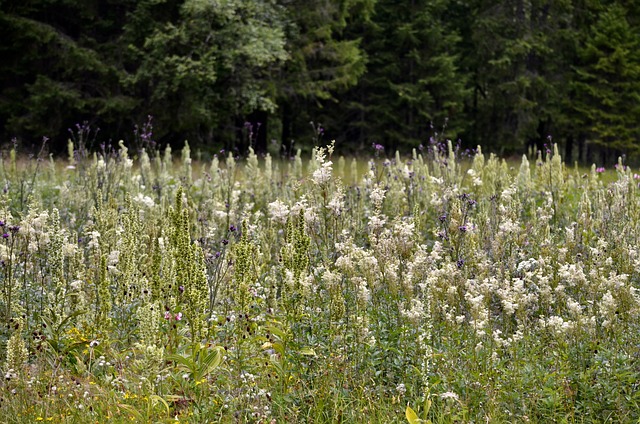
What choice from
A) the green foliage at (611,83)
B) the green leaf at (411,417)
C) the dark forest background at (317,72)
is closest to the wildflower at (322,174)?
the green leaf at (411,417)

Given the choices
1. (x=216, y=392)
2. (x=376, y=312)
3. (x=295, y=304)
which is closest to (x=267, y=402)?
(x=216, y=392)

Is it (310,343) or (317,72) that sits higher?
(317,72)

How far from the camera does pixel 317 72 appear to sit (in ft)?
80.9

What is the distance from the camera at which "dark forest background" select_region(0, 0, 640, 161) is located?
2147 centimetres

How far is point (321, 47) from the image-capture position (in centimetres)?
2444

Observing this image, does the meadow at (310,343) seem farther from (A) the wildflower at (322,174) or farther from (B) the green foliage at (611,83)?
(B) the green foliage at (611,83)

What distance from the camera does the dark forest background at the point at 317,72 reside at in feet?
70.4

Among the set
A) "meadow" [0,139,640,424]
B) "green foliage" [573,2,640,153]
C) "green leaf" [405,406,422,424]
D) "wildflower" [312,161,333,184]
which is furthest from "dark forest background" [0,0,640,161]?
"green leaf" [405,406,422,424]

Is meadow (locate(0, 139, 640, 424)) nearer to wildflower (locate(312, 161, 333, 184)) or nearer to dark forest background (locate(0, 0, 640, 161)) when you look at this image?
wildflower (locate(312, 161, 333, 184))

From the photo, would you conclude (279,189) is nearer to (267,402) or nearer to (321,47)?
(267,402)

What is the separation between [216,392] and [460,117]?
90.5ft

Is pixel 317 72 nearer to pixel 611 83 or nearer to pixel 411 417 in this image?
pixel 611 83

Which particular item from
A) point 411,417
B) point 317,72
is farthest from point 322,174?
point 317,72

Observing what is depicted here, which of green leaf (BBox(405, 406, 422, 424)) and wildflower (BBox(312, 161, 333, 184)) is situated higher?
wildflower (BBox(312, 161, 333, 184))
